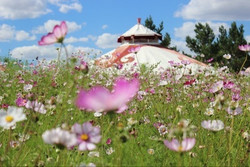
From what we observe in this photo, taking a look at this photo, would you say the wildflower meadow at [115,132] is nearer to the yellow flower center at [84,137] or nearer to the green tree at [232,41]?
the yellow flower center at [84,137]

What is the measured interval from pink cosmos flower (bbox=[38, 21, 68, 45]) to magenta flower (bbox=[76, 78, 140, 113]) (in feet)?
1.29

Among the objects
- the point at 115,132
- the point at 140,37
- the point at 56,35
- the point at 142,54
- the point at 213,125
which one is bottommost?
the point at 115,132

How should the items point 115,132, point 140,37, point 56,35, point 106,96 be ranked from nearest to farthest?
1. point 106,96
2. point 56,35
3. point 115,132
4. point 140,37

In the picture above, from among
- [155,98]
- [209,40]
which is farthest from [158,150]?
[209,40]

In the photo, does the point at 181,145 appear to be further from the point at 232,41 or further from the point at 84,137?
the point at 232,41

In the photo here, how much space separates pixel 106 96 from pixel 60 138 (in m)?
0.22

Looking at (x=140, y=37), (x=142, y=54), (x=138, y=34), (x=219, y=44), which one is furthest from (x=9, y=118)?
(x=219, y=44)

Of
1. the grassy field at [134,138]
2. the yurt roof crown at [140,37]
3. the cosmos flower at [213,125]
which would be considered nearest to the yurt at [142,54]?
the yurt roof crown at [140,37]

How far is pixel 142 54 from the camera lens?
11820 millimetres

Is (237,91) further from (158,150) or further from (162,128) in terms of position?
(158,150)

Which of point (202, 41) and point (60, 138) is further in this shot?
point (202, 41)

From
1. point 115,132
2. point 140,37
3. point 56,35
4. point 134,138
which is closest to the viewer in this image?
point 56,35

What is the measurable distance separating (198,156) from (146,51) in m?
10.3

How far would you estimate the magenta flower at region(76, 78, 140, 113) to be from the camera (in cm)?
78
